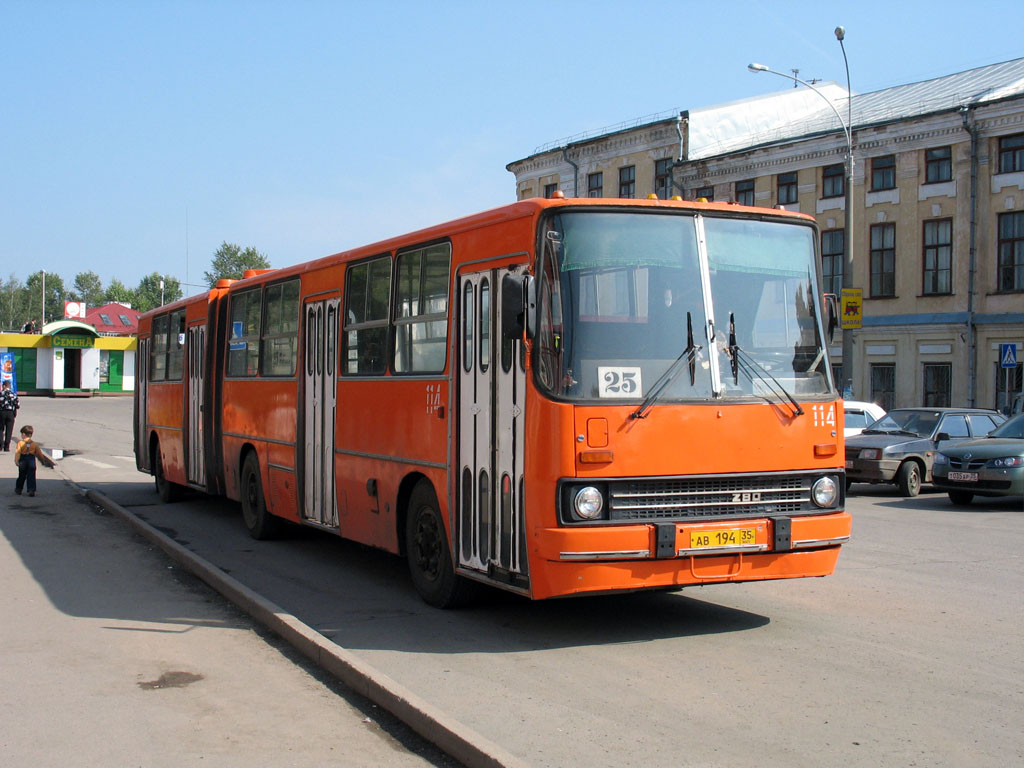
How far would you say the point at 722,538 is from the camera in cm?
741

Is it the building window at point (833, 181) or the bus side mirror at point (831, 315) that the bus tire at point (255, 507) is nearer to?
the bus side mirror at point (831, 315)

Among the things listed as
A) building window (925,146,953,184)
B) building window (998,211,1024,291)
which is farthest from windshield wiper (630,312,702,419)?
building window (925,146,953,184)

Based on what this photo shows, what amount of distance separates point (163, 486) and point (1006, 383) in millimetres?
27457

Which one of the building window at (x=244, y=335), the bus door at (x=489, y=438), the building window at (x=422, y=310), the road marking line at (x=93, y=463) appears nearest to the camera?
the bus door at (x=489, y=438)

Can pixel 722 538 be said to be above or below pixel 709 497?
below

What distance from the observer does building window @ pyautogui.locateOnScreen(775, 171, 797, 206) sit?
1706 inches

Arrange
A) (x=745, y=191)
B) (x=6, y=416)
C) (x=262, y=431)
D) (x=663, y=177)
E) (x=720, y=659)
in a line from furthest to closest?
(x=663, y=177) → (x=745, y=191) → (x=6, y=416) → (x=262, y=431) → (x=720, y=659)

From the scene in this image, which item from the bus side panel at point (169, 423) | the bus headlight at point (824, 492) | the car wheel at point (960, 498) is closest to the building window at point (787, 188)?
the car wheel at point (960, 498)

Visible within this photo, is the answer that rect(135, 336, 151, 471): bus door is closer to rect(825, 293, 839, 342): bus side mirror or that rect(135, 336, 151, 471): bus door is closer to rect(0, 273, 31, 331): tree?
rect(825, 293, 839, 342): bus side mirror

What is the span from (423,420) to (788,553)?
117 inches

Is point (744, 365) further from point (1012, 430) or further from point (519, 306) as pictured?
point (1012, 430)

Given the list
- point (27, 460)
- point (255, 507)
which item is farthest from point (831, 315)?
point (27, 460)

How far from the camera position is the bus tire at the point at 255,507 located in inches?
519

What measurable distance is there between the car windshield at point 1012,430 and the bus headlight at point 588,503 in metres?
14.4
